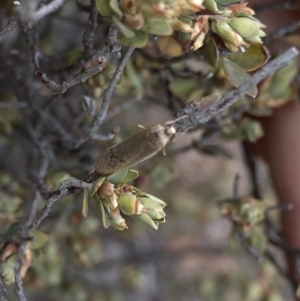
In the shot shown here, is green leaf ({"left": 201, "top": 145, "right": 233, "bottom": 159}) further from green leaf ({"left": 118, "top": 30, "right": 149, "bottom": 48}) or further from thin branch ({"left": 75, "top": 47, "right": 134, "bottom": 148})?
green leaf ({"left": 118, "top": 30, "right": 149, "bottom": 48})

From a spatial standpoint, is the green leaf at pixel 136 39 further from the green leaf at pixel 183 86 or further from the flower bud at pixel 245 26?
the green leaf at pixel 183 86

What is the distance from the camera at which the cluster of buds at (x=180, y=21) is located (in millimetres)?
377

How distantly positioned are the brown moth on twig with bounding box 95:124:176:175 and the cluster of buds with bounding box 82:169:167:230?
2 cm

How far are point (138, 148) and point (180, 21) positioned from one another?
134 millimetres

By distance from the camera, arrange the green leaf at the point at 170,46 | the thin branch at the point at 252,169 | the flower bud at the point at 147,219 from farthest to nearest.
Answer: the thin branch at the point at 252,169, the green leaf at the point at 170,46, the flower bud at the point at 147,219

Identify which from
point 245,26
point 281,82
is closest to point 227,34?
point 245,26

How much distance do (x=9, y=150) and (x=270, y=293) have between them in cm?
61

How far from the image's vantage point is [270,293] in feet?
3.08

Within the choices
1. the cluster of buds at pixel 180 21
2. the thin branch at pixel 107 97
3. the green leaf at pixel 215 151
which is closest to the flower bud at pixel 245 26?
the cluster of buds at pixel 180 21

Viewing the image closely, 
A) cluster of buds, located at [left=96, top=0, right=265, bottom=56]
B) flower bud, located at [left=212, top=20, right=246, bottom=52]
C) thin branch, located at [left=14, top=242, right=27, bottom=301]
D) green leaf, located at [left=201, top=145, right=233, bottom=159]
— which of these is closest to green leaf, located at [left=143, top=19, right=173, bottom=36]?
cluster of buds, located at [left=96, top=0, right=265, bottom=56]

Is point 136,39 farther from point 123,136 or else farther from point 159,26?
point 123,136

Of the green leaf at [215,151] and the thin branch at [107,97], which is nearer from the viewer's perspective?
the thin branch at [107,97]

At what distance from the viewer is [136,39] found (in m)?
0.40

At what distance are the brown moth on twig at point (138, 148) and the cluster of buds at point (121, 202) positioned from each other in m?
0.02
